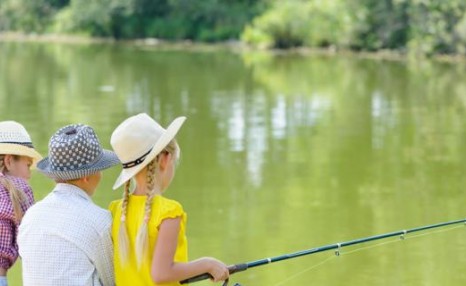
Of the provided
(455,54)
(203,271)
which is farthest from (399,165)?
(455,54)

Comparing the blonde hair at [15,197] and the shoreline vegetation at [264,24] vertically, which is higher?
the shoreline vegetation at [264,24]

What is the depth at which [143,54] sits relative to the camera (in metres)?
31.2

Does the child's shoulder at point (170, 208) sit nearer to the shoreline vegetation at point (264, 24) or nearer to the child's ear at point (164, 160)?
the child's ear at point (164, 160)

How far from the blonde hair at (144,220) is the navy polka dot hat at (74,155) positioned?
11 cm

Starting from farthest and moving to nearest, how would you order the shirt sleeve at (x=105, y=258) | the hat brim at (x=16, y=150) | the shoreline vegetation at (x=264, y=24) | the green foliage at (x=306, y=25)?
the green foliage at (x=306, y=25) < the shoreline vegetation at (x=264, y=24) < the hat brim at (x=16, y=150) < the shirt sleeve at (x=105, y=258)

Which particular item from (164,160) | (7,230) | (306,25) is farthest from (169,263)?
(306,25)

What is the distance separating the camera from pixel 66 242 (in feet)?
8.23

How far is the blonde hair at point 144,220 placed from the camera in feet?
8.04

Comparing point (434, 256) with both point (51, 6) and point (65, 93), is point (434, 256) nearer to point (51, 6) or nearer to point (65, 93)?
point (65, 93)

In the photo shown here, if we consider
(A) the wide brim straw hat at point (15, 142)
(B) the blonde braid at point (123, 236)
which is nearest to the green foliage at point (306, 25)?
(A) the wide brim straw hat at point (15, 142)

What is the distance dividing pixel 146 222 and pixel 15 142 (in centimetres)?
78

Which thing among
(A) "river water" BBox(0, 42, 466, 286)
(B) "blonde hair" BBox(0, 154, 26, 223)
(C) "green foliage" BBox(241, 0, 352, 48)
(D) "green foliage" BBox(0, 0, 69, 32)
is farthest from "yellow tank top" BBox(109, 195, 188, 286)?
(D) "green foliage" BBox(0, 0, 69, 32)

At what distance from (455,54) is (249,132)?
64.8 feet

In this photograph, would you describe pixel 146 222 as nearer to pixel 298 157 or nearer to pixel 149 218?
pixel 149 218
